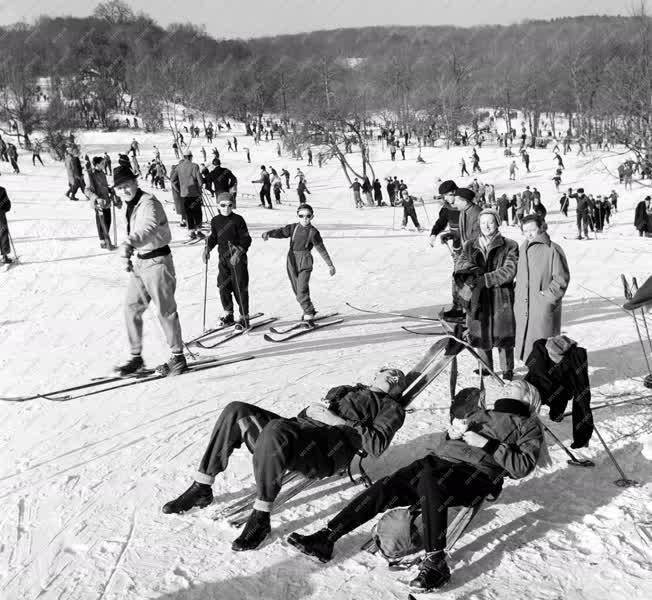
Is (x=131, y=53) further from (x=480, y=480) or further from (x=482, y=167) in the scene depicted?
(x=480, y=480)

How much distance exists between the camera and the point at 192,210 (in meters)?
13.5

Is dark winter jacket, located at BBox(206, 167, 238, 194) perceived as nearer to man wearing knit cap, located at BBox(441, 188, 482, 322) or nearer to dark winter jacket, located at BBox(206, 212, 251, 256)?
dark winter jacket, located at BBox(206, 212, 251, 256)

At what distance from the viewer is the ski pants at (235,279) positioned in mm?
7641

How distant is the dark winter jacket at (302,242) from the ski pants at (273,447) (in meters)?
4.10

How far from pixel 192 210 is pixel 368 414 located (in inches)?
409

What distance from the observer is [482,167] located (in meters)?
40.7

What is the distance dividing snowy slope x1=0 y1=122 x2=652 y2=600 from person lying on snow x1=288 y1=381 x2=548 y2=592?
0.14 m

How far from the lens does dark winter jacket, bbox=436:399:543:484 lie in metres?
3.46

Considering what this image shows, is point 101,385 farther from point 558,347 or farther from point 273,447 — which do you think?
point 558,347

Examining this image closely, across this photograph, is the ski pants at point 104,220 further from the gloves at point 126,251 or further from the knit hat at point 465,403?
the knit hat at point 465,403

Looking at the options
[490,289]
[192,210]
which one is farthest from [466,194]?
[192,210]

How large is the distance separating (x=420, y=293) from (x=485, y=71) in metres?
86.0

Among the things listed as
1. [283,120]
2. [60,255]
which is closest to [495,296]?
[60,255]

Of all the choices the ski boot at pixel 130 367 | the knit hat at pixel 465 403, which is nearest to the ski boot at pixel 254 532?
the knit hat at pixel 465 403
